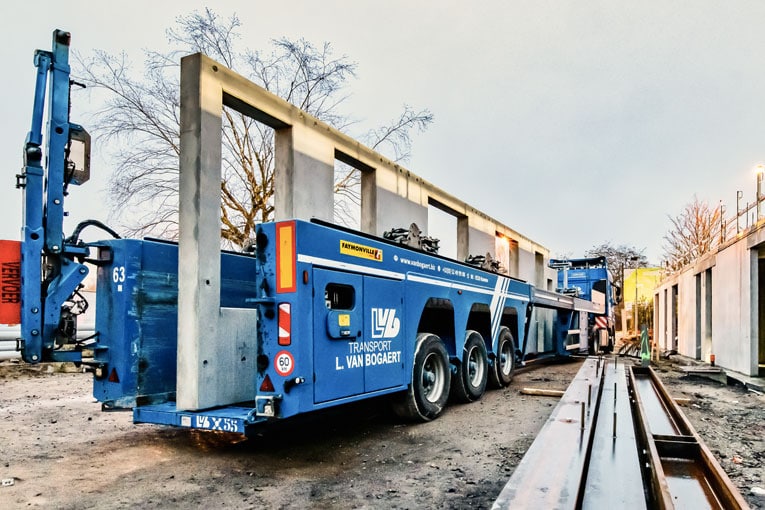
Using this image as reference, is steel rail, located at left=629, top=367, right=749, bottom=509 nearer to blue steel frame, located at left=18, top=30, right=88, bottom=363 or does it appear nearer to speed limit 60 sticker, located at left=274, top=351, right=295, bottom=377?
speed limit 60 sticker, located at left=274, top=351, right=295, bottom=377

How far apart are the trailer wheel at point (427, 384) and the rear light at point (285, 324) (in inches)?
87.3

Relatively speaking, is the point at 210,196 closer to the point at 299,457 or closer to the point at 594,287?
the point at 299,457

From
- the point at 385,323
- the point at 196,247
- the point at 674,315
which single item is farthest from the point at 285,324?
the point at 674,315

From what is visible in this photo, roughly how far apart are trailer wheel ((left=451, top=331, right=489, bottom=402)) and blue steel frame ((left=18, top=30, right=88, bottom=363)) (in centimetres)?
486

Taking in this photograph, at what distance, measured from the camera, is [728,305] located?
1238cm

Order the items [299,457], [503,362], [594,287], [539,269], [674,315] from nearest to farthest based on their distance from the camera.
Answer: [299,457] → [503,362] → [539,269] → [594,287] → [674,315]

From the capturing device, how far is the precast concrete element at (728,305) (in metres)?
10.8

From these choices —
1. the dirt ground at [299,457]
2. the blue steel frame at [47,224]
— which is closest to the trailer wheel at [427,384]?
the dirt ground at [299,457]

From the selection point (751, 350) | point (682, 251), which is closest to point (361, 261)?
point (751, 350)

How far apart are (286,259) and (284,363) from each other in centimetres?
86

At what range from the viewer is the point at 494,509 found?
3.26 meters

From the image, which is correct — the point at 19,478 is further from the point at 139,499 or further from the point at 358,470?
the point at 358,470

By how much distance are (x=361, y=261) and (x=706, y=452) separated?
136 inches

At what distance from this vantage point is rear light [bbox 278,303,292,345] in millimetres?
4680
